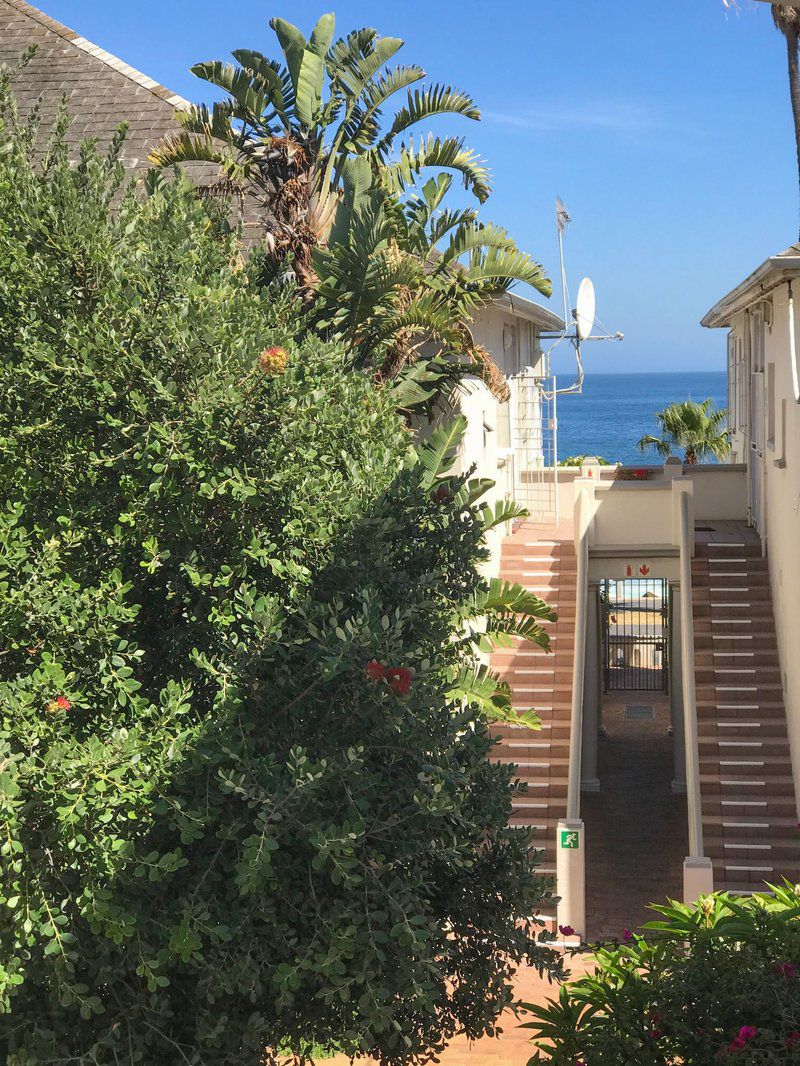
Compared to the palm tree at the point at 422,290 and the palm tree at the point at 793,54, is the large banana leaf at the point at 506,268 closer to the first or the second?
the palm tree at the point at 422,290

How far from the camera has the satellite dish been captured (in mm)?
22797

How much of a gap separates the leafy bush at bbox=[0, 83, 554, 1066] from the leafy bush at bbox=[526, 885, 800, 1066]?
578 mm

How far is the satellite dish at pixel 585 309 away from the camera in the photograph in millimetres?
22797

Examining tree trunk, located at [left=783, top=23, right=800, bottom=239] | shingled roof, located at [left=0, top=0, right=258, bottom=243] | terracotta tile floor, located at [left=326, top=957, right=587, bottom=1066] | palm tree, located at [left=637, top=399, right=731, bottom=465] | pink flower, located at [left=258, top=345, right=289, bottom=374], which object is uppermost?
tree trunk, located at [left=783, top=23, right=800, bottom=239]

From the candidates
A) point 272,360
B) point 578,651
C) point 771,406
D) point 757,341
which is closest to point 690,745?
point 578,651

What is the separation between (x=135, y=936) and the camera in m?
5.91

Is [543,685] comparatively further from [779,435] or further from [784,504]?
[779,435]

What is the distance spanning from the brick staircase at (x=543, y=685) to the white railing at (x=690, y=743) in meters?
1.76

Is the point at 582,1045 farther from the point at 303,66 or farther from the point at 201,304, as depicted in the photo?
the point at 303,66

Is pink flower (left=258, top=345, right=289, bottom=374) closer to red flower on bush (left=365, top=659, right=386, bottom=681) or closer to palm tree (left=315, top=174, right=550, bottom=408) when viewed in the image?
red flower on bush (left=365, top=659, right=386, bottom=681)

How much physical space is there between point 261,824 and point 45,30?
15296 millimetres

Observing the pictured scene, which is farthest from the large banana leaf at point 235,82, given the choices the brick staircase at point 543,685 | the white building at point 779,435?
the brick staircase at point 543,685

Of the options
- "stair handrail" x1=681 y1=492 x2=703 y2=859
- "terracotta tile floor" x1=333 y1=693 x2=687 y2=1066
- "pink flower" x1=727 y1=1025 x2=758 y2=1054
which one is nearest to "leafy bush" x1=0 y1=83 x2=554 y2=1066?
"pink flower" x1=727 y1=1025 x2=758 y2=1054

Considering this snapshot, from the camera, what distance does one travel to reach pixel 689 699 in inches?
631
